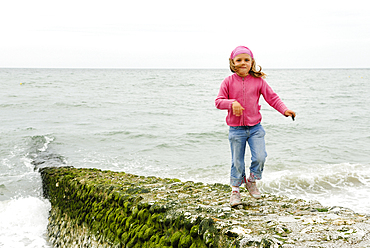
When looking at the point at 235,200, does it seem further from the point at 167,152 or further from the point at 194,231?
the point at 167,152

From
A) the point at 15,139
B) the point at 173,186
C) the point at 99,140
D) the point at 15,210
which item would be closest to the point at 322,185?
the point at 173,186

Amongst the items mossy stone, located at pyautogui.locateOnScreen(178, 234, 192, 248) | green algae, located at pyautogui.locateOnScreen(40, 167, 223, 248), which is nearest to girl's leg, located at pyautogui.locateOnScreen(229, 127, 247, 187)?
green algae, located at pyautogui.locateOnScreen(40, 167, 223, 248)

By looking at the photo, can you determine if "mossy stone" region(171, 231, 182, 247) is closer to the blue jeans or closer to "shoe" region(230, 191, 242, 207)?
"shoe" region(230, 191, 242, 207)

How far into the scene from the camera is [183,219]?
150 inches

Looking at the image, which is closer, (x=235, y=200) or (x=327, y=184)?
(x=235, y=200)

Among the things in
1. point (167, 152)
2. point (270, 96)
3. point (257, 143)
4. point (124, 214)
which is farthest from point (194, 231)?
point (167, 152)

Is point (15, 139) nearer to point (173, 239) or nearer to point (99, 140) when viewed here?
point (99, 140)

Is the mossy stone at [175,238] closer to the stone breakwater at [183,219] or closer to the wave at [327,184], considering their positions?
the stone breakwater at [183,219]

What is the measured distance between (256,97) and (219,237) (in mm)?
1784
